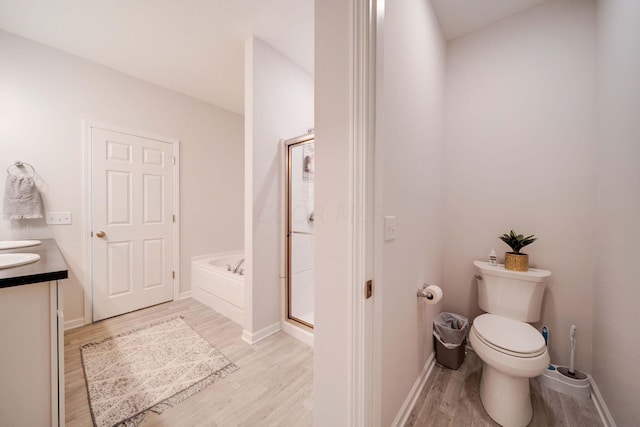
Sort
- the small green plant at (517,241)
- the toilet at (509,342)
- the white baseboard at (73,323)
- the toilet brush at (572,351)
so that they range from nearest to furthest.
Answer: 1. the toilet at (509,342)
2. the toilet brush at (572,351)
3. the small green plant at (517,241)
4. the white baseboard at (73,323)

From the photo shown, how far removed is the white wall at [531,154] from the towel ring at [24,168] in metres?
3.75

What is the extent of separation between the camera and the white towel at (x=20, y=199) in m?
1.85

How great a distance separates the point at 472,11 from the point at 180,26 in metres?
2.34

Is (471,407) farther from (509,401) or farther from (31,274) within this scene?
(31,274)

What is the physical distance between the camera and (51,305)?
0.94 metres

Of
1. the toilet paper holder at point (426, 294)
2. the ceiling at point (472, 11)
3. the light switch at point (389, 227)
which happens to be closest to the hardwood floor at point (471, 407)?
the toilet paper holder at point (426, 294)

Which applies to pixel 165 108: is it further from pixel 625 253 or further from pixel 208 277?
pixel 625 253

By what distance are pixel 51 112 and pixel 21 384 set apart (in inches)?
95.1

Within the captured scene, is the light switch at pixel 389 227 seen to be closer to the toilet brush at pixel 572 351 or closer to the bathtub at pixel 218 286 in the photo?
the toilet brush at pixel 572 351

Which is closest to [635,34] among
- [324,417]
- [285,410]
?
[324,417]

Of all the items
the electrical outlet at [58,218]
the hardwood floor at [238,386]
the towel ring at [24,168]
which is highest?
the towel ring at [24,168]

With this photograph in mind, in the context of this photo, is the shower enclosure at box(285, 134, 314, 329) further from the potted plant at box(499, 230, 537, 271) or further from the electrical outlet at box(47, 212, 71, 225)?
the electrical outlet at box(47, 212, 71, 225)

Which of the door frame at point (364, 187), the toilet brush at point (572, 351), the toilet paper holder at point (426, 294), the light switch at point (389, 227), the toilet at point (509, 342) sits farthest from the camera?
the toilet brush at point (572, 351)

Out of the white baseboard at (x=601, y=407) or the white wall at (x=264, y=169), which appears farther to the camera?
the white wall at (x=264, y=169)
